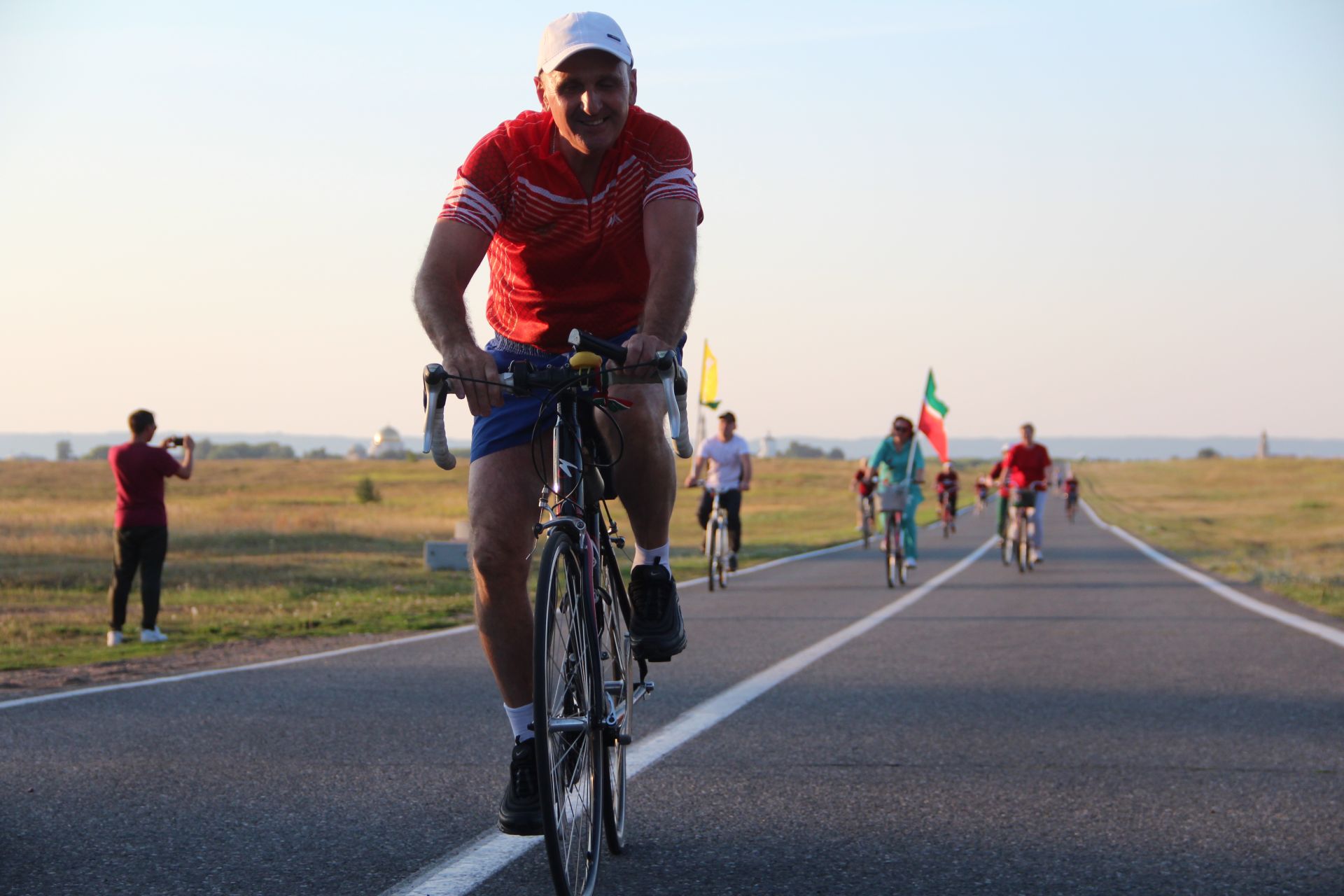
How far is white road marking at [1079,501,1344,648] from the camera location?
1088cm

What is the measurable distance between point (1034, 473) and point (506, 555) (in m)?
17.6

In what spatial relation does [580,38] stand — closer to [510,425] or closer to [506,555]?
[510,425]

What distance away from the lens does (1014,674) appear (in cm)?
855

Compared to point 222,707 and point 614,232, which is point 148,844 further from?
point 222,707

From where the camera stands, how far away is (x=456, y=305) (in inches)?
144

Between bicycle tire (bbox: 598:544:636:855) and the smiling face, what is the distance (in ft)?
3.70

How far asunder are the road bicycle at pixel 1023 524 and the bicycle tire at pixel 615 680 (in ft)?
53.7

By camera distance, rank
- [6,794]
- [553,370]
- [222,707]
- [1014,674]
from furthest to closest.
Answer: [1014,674] < [222,707] < [6,794] < [553,370]

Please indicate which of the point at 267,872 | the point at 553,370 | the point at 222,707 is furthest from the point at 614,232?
the point at 222,707

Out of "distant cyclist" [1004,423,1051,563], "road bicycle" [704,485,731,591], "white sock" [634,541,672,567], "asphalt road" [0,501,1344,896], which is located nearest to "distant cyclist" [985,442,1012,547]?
"distant cyclist" [1004,423,1051,563]

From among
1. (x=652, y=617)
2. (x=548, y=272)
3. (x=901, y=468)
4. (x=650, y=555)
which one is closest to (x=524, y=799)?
(x=652, y=617)

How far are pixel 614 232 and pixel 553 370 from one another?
0.60 metres

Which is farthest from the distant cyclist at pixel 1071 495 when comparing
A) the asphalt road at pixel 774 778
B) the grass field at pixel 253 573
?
the asphalt road at pixel 774 778

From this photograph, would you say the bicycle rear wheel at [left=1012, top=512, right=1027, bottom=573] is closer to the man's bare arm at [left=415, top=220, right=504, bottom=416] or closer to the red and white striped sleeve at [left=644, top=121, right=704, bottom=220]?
the red and white striped sleeve at [left=644, top=121, right=704, bottom=220]
